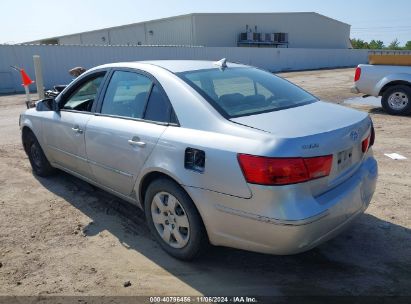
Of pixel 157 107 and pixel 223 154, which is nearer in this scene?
pixel 223 154

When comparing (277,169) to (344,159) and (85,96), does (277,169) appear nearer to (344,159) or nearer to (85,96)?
(344,159)

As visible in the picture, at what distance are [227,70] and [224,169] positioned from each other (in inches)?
57.9

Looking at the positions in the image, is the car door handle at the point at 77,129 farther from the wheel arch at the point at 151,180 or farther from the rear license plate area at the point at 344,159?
the rear license plate area at the point at 344,159

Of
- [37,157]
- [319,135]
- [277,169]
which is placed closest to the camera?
[277,169]

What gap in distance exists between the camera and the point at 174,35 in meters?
37.8

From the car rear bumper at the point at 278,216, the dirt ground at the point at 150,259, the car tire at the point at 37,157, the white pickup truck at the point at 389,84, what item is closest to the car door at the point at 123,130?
the dirt ground at the point at 150,259

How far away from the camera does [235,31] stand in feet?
128

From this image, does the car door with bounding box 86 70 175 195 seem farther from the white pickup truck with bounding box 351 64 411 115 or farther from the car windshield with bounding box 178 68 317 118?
the white pickup truck with bounding box 351 64 411 115

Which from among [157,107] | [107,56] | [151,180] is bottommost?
[151,180]

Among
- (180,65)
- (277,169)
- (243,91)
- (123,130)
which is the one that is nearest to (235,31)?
(180,65)

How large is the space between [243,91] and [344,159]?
44.0 inches

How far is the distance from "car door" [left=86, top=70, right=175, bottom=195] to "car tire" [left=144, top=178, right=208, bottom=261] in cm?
29

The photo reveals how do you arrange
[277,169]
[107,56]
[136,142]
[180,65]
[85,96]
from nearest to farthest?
1. [277,169]
2. [136,142]
3. [180,65]
4. [85,96]
5. [107,56]

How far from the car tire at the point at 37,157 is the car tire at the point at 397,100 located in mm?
8361
